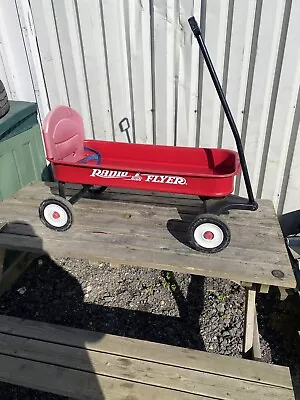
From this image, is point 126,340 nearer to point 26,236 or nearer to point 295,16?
point 26,236

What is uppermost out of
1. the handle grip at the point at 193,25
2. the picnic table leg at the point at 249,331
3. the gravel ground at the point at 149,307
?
the handle grip at the point at 193,25

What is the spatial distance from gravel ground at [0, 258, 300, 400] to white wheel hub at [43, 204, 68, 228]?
0.86 m

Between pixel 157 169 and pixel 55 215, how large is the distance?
73 cm

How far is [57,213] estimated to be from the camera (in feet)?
7.85

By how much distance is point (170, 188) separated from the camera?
2.23 metres

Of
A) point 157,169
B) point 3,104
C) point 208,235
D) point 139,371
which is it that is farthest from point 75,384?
point 3,104

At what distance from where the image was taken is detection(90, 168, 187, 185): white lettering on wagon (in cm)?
219

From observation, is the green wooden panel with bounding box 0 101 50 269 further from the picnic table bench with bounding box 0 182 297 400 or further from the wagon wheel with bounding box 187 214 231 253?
the wagon wheel with bounding box 187 214 231 253

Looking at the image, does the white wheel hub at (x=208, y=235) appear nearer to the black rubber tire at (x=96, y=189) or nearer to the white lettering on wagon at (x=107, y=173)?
the white lettering on wagon at (x=107, y=173)

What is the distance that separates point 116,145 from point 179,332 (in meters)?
1.43

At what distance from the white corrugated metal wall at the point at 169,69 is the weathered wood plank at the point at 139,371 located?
178 cm

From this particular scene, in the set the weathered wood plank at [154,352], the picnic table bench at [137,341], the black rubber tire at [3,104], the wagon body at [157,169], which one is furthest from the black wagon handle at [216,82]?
the black rubber tire at [3,104]

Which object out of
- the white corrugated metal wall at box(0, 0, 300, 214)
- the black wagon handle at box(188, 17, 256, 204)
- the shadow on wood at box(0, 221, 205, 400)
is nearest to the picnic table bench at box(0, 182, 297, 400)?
the shadow on wood at box(0, 221, 205, 400)

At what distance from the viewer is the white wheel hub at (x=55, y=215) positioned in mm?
2385
